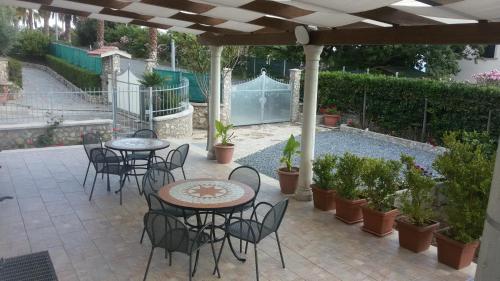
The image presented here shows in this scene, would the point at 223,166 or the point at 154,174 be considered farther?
the point at 223,166

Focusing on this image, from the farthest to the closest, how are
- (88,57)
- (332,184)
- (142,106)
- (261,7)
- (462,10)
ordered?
(88,57), (142,106), (332,184), (261,7), (462,10)

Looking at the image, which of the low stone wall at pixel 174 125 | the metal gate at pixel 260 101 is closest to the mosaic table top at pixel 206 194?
the low stone wall at pixel 174 125

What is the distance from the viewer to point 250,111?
15.3 metres

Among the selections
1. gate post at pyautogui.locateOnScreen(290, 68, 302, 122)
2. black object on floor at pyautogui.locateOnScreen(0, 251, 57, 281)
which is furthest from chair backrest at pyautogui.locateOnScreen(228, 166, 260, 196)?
gate post at pyautogui.locateOnScreen(290, 68, 302, 122)

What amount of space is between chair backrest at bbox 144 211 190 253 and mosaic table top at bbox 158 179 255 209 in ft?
1.38

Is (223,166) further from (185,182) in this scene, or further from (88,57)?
(88,57)

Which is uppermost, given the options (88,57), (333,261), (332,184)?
(88,57)

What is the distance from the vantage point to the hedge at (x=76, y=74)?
1917cm

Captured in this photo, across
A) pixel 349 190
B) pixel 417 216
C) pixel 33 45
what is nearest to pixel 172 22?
pixel 349 190

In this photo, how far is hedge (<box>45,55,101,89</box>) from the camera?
19169 millimetres

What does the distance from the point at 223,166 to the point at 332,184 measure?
310 cm

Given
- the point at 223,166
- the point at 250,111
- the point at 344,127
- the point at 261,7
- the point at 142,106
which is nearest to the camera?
the point at 261,7

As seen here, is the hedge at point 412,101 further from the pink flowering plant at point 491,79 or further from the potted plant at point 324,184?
the potted plant at point 324,184

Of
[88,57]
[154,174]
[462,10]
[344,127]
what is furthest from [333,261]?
[88,57]
